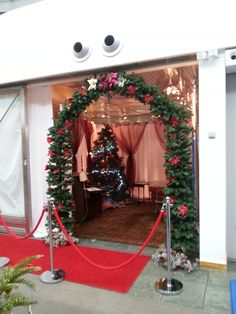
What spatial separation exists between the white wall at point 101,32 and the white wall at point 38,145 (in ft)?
1.40

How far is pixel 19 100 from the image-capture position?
4738 mm

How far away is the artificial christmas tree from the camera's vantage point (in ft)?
24.8

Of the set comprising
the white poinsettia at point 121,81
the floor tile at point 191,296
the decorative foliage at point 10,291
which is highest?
the white poinsettia at point 121,81

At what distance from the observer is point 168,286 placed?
2898 mm

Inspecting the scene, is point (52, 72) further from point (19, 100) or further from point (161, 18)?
point (161, 18)

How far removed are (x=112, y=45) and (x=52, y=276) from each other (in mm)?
3132

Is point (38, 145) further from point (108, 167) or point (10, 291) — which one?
point (108, 167)

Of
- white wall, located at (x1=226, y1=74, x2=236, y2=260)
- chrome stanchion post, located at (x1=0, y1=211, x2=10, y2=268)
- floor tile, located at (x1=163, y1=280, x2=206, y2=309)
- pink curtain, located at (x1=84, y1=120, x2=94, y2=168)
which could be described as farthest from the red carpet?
pink curtain, located at (x1=84, y1=120, x2=94, y2=168)

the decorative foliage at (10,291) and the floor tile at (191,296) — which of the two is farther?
the floor tile at (191,296)

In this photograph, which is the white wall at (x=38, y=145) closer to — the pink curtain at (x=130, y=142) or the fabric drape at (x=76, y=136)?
the fabric drape at (x=76, y=136)

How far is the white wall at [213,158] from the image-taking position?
3.19m

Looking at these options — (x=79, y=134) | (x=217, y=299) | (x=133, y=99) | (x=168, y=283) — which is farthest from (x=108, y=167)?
(x=217, y=299)

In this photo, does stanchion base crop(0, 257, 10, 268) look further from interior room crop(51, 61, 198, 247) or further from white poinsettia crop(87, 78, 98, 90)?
white poinsettia crop(87, 78, 98, 90)

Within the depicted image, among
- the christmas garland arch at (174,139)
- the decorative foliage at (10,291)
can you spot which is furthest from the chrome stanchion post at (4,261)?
the christmas garland arch at (174,139)
